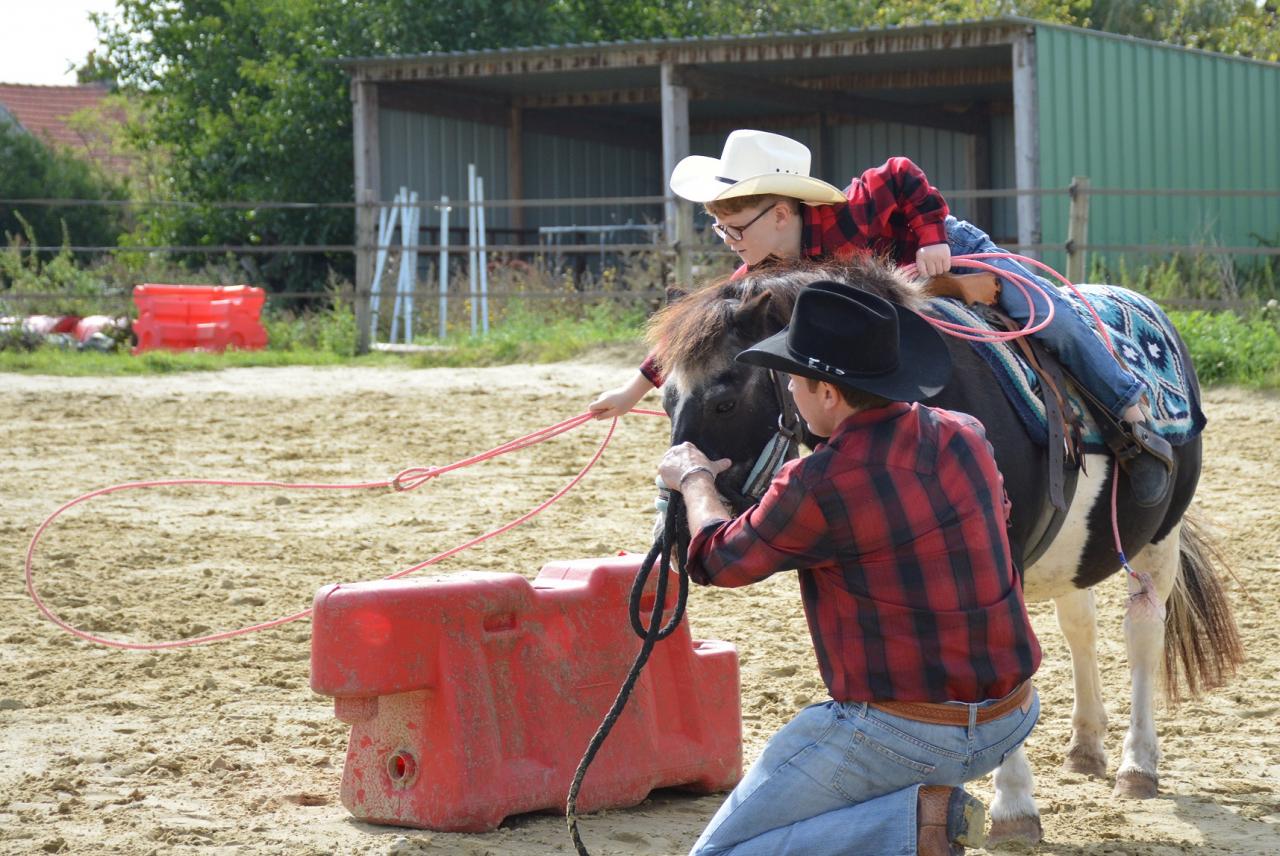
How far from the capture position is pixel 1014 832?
346 centimetres

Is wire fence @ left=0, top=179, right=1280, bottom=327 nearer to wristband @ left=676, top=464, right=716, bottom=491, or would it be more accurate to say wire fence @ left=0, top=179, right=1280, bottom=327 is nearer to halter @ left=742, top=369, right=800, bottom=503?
halter @ left=742, top=369, right=800, bottom=503

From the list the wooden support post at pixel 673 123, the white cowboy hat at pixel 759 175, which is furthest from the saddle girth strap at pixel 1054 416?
the wooden support post at pixel 673 123

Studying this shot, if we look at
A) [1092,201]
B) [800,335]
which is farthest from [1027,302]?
[1092,201]

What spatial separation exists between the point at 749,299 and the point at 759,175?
61cm

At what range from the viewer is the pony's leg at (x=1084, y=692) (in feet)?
13.5

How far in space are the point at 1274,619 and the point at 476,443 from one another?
5.01 metres

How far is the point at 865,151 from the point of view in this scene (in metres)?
23.0

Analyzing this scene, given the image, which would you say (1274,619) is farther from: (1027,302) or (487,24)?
(487,24)

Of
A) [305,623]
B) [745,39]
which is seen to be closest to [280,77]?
[745,39]

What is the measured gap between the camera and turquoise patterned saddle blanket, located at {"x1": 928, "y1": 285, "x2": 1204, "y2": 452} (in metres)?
3.44

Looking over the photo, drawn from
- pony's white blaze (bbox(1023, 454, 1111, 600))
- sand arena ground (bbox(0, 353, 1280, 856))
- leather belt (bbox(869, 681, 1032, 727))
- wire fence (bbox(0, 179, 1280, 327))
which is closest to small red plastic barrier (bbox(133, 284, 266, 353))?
wire fence (bbox(0, 179, 1280, 327))

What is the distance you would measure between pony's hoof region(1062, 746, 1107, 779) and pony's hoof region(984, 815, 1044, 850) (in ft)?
2.25

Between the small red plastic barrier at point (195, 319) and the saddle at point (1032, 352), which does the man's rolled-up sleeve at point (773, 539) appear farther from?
the small red plastic barrier at point (195, 319)

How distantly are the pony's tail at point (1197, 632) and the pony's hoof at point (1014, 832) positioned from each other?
1.17 m
